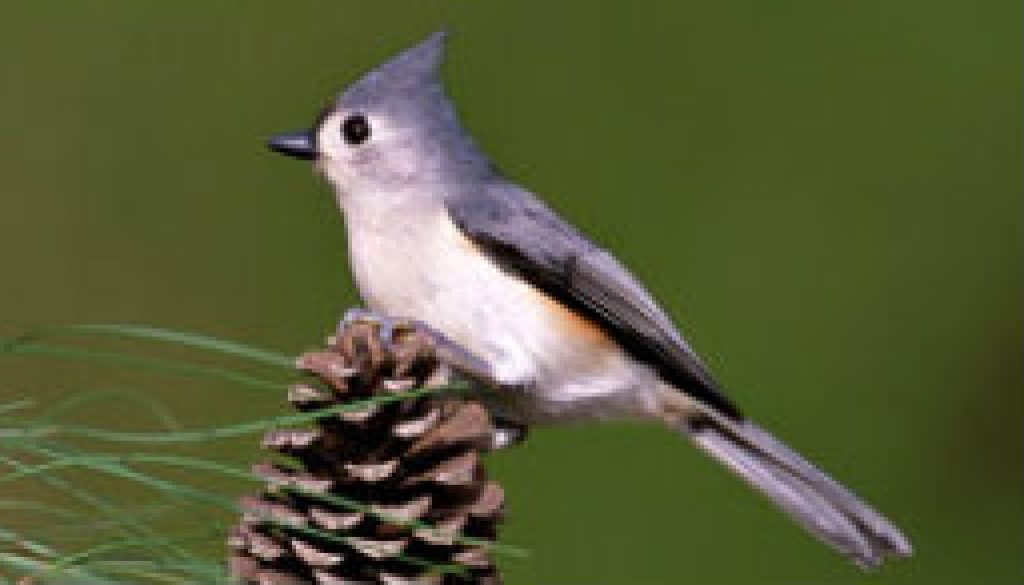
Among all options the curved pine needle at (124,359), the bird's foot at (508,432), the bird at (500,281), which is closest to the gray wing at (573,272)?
the bird at (500,281)

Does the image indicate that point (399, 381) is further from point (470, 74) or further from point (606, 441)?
point (470, 74)

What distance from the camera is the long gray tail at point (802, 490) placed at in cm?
178

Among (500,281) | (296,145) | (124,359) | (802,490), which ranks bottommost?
(124,359)

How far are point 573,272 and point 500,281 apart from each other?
0.23 ft

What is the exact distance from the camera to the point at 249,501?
1201mm

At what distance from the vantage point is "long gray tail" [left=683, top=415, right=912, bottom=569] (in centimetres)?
178

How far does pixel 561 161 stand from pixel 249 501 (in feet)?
3.37

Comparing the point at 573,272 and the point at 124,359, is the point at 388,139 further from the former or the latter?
the point at 124,359

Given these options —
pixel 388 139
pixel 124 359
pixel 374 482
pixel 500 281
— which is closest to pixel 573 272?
pixel 500 281

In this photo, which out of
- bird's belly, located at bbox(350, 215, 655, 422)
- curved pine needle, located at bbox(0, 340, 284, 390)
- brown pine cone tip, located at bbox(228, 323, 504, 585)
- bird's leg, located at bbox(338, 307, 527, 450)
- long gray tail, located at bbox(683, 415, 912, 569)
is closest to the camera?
curved pine needle, located at bbox(0, 340, 284, 390)

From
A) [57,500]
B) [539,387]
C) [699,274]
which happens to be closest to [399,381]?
[539,387]

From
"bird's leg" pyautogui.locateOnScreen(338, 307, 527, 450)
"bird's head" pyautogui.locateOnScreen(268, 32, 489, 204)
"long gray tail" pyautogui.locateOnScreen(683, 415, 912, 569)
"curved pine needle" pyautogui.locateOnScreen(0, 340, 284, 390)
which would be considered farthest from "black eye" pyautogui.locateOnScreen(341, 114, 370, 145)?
"curved pine needle" pyautogui.locateOnScreen(0, 340, 284, 390)

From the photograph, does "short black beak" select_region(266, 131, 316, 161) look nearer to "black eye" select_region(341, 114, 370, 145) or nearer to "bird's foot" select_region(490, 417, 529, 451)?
"black eye" select_region(341, 114, 370, 145)

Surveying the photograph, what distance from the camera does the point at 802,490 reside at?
72.9 inches
